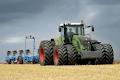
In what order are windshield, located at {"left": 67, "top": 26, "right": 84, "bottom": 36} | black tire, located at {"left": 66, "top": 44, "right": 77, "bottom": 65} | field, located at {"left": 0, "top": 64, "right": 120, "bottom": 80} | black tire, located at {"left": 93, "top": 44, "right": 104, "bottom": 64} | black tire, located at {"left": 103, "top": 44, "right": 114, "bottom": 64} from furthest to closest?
windshield, located at {"left": 67, "top": 26, "right": 84, "bottom": 36}
black tire, located at {"left": 103, "top": 44, "right": 114, "bottom": 64}
black tire, located at {"left": 93, "top": 44, "right": 104, "bottom": 64}
black tire, located at {"left": 66, "top": 44, "right": 77, "bottom": 65}
field, located at {"left": 0, "top": 64, "right": 120, "bottom": 80}

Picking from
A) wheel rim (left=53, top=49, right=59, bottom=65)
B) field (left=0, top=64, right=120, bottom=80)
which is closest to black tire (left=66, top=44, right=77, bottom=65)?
wheel rim (left=53, top=49, right=59, bottom=65)

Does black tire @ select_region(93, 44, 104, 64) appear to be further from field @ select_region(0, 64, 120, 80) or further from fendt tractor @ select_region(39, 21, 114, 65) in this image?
field @ select_region(0, 64, 120, 80)

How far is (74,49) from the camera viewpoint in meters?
25.8

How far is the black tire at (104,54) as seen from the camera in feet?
86.5

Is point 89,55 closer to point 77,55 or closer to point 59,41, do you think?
point 77,55

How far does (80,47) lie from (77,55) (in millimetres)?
1076

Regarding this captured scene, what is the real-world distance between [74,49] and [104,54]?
6.83ft

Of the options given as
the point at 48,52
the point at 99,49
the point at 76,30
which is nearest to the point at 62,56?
the point at 48,52

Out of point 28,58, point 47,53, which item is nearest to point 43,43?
point 47,53

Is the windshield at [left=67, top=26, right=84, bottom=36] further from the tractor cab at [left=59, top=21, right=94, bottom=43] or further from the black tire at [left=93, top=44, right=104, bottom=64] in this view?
the black tire at [left=93, top=44, right=104, bottom=64]

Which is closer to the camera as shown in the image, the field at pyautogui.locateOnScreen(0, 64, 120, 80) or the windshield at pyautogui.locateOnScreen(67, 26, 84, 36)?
the field at pyautogui.locateOnScreen(0, 64, 120, 80)

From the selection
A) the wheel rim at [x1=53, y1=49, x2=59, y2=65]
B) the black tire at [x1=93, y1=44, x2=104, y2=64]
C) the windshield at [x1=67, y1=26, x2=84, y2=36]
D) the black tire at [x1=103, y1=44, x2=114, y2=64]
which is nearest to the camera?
the wheel rim at [x1=53, y1=49, x2=59, y2=65]

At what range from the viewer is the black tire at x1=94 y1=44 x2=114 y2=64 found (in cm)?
2636

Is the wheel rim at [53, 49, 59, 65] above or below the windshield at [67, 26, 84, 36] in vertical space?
below
